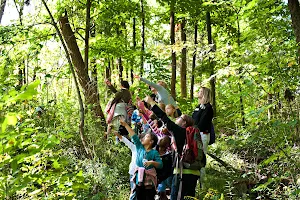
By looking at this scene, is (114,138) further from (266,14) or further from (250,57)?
(266,14)

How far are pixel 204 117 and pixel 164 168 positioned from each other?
1179mm

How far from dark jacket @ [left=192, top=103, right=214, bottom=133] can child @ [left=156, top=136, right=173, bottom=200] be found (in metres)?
0.64

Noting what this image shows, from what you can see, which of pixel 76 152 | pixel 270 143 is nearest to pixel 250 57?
pixel 270 143

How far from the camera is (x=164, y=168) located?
6051mm

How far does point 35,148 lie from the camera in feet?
8.28

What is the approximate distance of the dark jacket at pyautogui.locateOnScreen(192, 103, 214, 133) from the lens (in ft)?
21.2

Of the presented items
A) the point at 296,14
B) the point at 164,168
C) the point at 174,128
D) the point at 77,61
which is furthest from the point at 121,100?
the point at 296,14

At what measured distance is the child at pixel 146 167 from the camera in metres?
5.75

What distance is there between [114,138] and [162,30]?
16.2m

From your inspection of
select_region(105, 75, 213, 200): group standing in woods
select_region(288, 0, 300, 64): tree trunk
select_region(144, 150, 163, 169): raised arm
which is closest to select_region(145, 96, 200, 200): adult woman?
select_region(105, 75, 213, 200): group standing in woods

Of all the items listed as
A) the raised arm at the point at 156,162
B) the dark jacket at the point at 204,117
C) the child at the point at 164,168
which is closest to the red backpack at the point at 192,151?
the raised arm at the point at 156,162

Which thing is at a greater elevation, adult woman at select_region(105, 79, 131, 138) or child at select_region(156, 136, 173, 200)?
adult woman at select_region(105, 79, 131, 138)

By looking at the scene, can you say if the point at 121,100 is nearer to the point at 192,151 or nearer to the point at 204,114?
the point at 204,114

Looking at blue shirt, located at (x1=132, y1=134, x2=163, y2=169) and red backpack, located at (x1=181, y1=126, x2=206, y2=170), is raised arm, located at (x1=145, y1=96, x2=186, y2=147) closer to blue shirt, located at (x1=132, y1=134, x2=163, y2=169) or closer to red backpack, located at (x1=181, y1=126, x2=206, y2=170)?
red backpack, located at (x1=181, y1=126, x2=206, y2=170)
